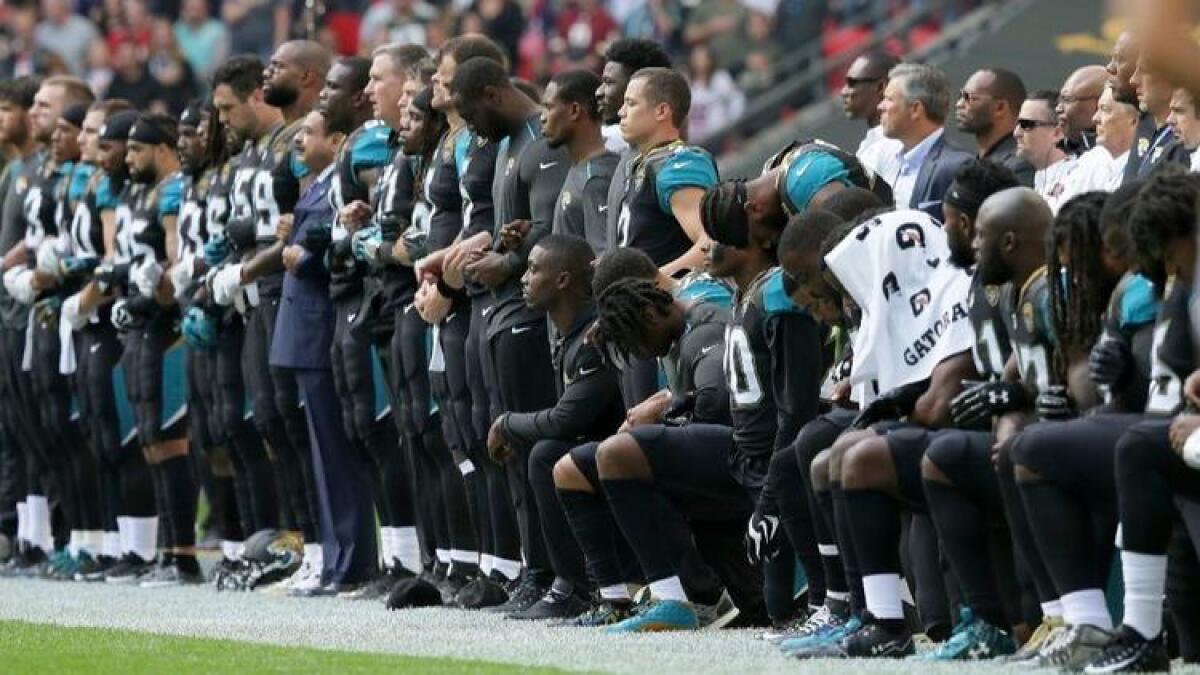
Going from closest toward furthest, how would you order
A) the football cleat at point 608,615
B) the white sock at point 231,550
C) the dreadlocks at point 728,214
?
the dreadlocks at point 728,214 → the football cleat at point 608,615 → the white sock at point 231,550

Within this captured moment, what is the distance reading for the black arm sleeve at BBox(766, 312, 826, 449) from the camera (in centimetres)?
920

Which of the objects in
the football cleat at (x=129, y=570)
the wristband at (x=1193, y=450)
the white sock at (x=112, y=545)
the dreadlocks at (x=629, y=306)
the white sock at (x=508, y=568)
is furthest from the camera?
the white sock at (x=112, y=545)

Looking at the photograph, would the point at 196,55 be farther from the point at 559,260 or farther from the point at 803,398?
the point at 803,398

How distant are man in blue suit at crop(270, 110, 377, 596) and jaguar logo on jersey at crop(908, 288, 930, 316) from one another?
15.6 feet

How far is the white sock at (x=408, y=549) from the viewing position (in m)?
12.6

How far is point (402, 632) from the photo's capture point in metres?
10.0

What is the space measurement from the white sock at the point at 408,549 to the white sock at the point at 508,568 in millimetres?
1128

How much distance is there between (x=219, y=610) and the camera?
38.4 feet

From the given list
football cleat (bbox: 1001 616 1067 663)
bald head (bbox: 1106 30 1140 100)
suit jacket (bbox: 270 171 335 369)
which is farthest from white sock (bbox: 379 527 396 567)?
football cleat (bbox: 1001 616 1067 663)

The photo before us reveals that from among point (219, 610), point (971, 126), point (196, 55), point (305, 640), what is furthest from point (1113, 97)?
point (196, 55)

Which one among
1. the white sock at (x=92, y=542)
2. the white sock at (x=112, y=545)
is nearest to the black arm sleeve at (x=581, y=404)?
the white sock at (x=112, y=545)

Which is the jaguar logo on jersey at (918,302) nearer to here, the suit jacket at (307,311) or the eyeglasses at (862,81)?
the eyeglasses at (862,81)

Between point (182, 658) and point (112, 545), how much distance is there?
6.37 metres

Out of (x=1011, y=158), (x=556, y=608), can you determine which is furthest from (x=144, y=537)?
(x=1011, y=158)
